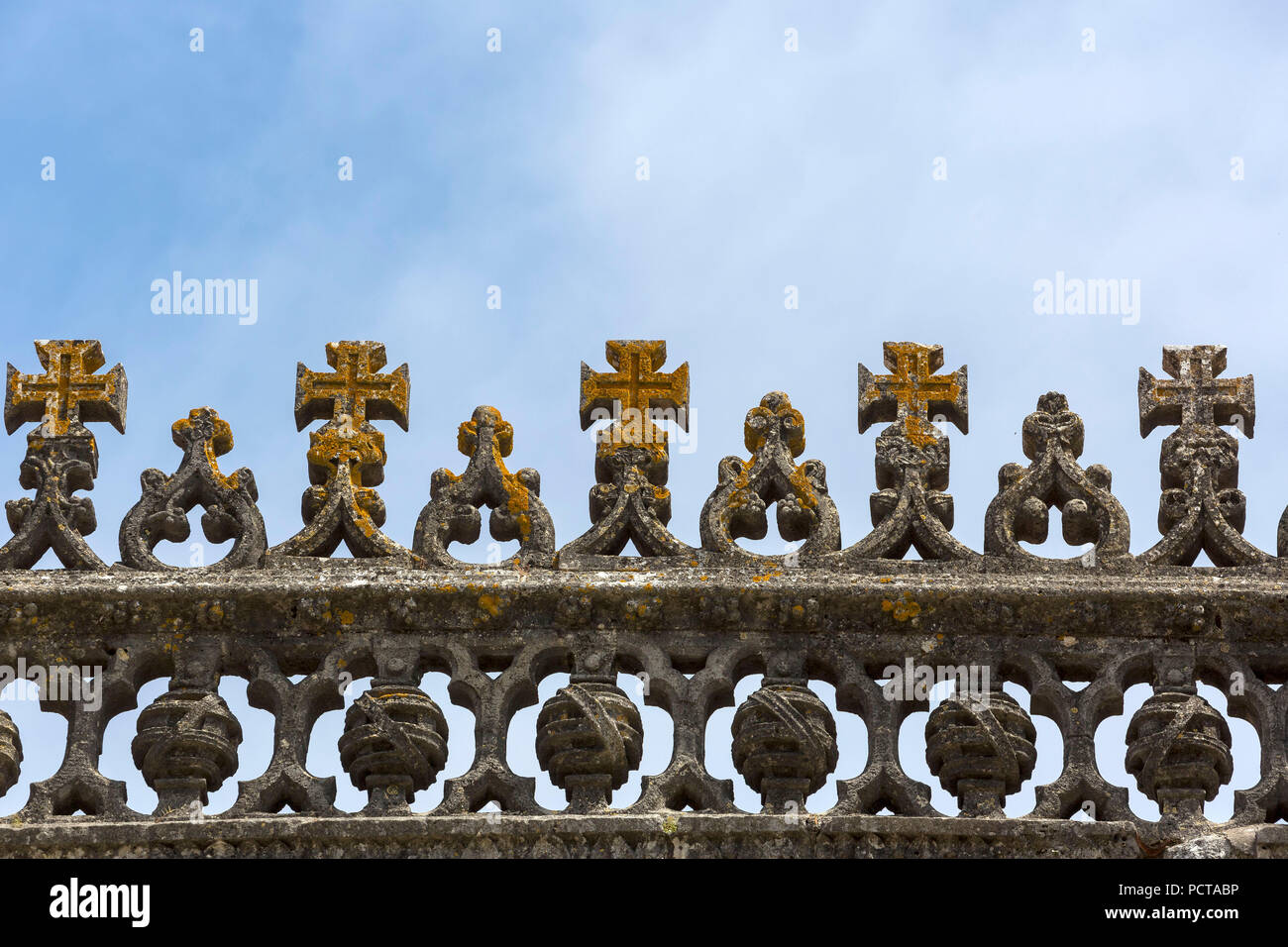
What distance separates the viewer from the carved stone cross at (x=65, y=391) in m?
13.8

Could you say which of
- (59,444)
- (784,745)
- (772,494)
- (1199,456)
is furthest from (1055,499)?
(59,444)

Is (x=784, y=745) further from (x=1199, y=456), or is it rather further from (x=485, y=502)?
(x=1199, y=456)

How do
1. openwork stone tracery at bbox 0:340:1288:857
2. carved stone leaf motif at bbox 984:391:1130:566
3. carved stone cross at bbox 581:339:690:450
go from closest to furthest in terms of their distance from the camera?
openwork stone tracery at bbox 0:340:1288:857 → carved stone leaf motif at bbox 984:391:1130:566 → carved stone cross at bbox 581:339:690:450

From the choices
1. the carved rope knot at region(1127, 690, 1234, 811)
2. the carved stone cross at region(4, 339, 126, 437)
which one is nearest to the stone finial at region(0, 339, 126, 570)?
the carved stone cross at region(4, 339, 126, 437)

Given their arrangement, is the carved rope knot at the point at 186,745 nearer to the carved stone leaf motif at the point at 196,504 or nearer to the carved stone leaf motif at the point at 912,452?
the carved stone leaf motif at the point at 196,504

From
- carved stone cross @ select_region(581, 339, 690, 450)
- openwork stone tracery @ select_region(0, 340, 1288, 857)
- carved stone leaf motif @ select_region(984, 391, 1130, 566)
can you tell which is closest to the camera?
openwork stone tracery @ select_region(0, 340, 1288, 857)

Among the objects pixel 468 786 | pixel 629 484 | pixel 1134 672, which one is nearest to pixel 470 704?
pixel 468 786

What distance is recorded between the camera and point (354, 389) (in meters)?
13.9

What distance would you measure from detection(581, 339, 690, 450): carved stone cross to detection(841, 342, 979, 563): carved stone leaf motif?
3.11ft

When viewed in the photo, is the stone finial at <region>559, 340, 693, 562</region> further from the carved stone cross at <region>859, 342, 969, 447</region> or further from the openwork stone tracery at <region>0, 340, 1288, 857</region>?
the carved stone cross at <region>859, 342, 969, 447</region>

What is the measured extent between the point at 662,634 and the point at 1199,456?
2.84 metres

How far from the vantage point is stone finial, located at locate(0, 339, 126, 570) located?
13227mm

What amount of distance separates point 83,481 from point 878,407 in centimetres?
402

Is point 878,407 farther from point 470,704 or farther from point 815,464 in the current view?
point 470,704
